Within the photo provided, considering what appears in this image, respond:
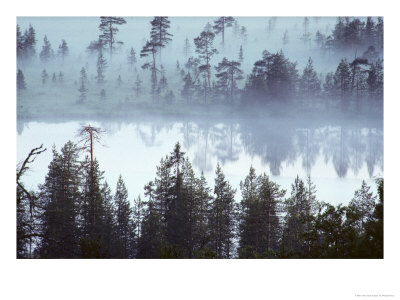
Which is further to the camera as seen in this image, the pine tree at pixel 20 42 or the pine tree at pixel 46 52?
the pine tree at pixel 46 52

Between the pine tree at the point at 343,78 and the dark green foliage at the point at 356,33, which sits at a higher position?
the dark green foliage at the point at 356,33

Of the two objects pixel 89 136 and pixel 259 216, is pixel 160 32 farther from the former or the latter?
pixel 259 216

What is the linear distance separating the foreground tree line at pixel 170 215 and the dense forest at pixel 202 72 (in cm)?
86

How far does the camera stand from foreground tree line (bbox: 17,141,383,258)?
7367 millimetres

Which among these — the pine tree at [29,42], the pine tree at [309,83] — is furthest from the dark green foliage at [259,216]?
the pine tree at [29,42]

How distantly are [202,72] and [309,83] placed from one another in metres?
1.74

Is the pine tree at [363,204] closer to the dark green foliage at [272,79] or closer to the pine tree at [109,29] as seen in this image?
the dark green foliage at [272,79]

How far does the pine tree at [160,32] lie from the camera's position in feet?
23.4

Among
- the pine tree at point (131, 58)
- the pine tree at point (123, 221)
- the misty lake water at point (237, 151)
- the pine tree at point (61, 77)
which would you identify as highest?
the pine tree at point (131, 58)

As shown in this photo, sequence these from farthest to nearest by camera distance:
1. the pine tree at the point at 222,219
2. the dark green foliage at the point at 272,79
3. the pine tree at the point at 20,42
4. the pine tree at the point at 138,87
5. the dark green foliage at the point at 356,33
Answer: the pine tree at the point at 222,219 < the pine tree at the point at 138,87 < the dark green foliage at the point at 272,79 < the dark green foliage at the point at 356,33 < the pine tree at the point at 20,42

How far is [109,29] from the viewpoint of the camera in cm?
716

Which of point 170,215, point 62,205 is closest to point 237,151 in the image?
point 170,215
